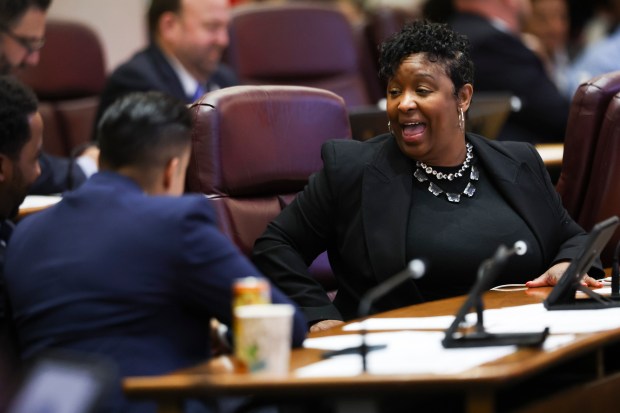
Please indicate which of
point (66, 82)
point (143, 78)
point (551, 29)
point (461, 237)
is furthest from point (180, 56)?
point (551, 29)

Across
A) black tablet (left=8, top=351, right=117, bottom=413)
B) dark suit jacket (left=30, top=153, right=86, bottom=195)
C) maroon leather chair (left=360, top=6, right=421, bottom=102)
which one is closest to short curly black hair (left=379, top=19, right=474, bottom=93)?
dark suit jacket (left=30, top=153, right=86, bottom=195)

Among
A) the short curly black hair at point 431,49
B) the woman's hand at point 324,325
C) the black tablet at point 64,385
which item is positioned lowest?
the woman's hand at point 324,325

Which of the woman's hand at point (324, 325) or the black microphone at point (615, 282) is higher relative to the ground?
the black microphone at point (615, 282)

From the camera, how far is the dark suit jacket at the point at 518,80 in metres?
5.22

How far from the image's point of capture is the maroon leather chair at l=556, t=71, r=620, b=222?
3338mm

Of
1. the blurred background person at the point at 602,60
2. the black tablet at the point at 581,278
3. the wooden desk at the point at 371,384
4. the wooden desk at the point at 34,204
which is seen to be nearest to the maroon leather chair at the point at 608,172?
the black tablet at the point at 581,278

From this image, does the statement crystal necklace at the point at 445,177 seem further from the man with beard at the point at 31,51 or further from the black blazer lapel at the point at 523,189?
the man with beard at the point at 31,51

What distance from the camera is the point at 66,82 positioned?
202 inches

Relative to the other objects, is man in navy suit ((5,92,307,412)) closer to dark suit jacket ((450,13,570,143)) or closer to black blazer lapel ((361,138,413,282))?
black blazer lapel ((361,138,413,282))

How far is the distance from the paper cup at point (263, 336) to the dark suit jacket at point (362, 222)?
0.80 meters

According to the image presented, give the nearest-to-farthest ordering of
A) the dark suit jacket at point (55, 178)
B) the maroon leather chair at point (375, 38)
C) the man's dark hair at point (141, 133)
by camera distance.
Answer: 1. the man's dark hair at point (141, 133)
2. the dark suit jacket at point (55, 178)
3. the maroon leather chair at point (375, 38)

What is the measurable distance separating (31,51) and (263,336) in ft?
6.86

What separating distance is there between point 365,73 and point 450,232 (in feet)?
9.90

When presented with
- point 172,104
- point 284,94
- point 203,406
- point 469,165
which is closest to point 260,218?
point 284,94
